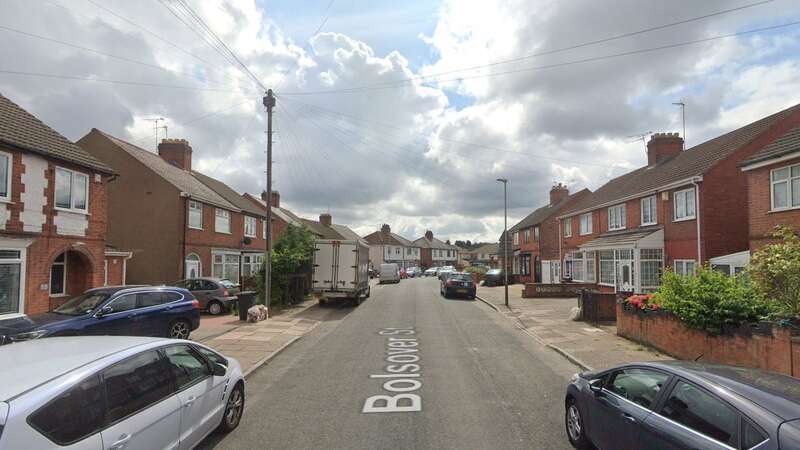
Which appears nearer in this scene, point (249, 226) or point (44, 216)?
point (44, 216)

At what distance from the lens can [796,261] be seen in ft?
29.5

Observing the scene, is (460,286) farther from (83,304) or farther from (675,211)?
(83,304)

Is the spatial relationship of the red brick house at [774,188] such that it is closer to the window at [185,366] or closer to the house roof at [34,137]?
the window at [185,366]

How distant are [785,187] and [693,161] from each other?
8.54 metres

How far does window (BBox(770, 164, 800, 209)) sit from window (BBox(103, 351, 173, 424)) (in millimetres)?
17660

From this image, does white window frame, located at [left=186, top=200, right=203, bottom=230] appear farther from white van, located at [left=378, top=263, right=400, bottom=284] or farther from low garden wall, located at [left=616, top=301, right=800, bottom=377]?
white van, located at [left=378, top=263, right=400, bottom=284]

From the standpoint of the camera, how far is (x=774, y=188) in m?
16.1

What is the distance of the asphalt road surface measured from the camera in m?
5.91

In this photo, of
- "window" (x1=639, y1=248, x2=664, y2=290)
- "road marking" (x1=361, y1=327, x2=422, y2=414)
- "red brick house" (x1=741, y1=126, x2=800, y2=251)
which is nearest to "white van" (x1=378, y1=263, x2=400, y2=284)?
"window" (x1=639, y1=248, x2=664, y2=290)

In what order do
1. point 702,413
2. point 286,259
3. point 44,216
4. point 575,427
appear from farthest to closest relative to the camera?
point 286,259 → point 44,216 → point 575,427 → point 702,413

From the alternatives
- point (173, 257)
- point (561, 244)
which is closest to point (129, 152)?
point (173, 257)

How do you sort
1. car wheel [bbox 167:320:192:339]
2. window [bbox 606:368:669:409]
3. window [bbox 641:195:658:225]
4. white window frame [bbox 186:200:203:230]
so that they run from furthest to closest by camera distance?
white window frame [bbox 186:200:203:230] < window [bbox 641:195:658:225] < car wheel [bbox 167:320:192:339] < window [bbox 606:368:669:409]

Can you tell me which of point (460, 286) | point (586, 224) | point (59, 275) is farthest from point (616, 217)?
point (59, 275)

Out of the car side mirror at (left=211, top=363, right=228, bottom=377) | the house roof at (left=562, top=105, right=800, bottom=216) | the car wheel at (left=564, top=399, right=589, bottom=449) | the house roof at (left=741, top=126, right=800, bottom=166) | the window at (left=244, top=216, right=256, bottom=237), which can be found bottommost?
the car wheel at (left=564, top=399, right=589, bottom=449)
